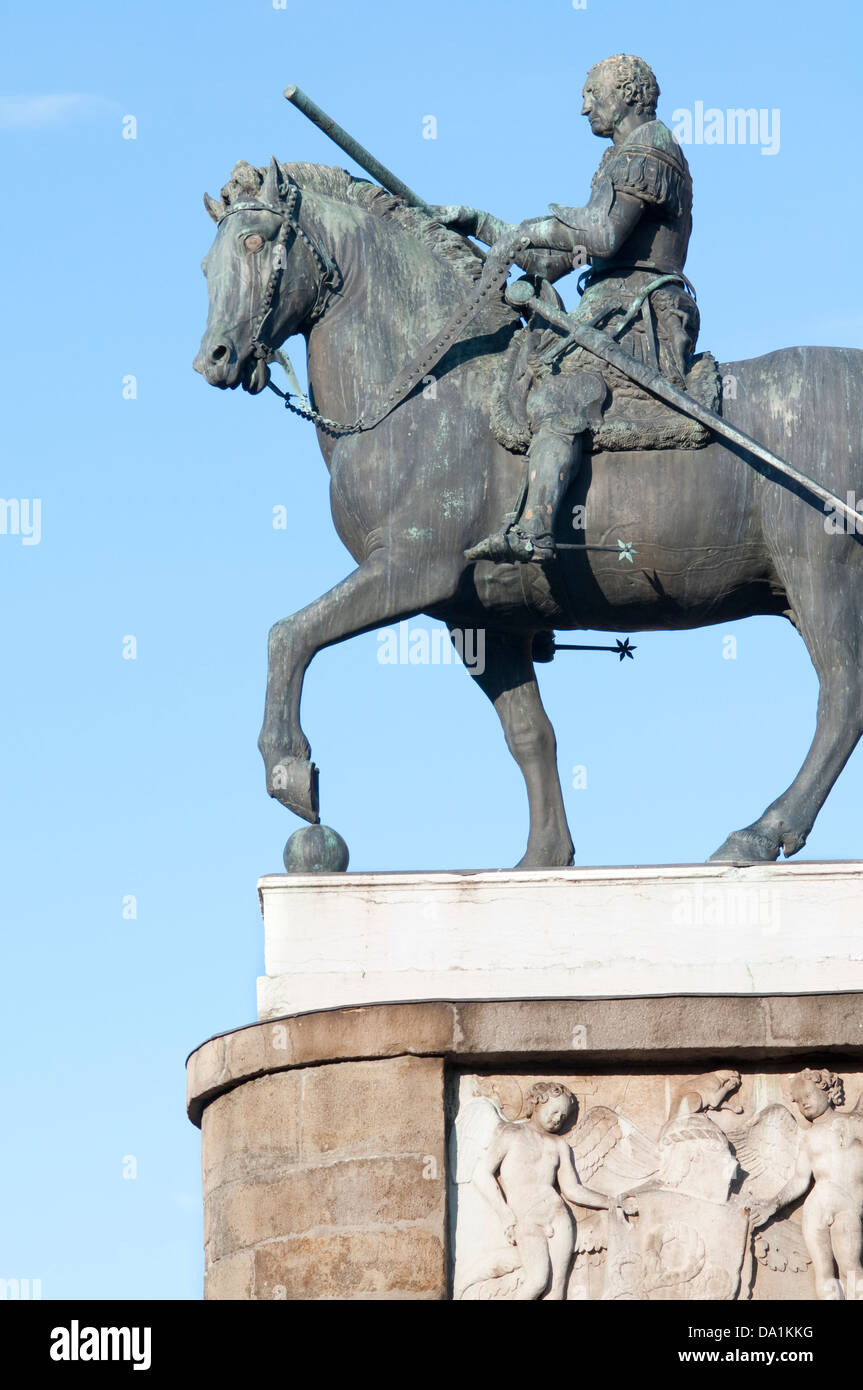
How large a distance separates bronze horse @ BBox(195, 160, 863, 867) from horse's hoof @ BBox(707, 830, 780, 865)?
0.05 ft

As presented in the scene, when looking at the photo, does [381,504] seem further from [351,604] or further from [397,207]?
→ [397,207]

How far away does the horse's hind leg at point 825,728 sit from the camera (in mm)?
15258

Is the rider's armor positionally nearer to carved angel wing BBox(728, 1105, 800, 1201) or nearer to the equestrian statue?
the equestrian statue

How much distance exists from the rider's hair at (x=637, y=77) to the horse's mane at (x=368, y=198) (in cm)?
118

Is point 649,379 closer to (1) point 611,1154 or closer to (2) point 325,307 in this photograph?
(2) point 325,307

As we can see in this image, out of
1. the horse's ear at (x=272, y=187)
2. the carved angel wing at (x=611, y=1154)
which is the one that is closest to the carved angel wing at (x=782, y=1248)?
the carved angel wing at (x=611, y=1154)

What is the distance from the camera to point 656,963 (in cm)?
1476

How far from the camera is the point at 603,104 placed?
16469 mm

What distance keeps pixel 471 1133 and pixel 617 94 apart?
564 cm

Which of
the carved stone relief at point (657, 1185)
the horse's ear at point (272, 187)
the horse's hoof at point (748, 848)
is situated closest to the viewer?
the carved stone relief at point (657, 1185)

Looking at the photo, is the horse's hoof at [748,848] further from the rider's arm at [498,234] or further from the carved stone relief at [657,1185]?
the rider's arm at [498,234]

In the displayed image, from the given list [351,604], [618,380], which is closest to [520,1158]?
[351,604]

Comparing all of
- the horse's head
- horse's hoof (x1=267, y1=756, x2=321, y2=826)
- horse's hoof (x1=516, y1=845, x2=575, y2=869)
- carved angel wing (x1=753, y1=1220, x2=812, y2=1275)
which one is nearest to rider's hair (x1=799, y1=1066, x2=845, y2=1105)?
carved angel wing (x1=753, y1=1220, x2=812, y2=1275)
